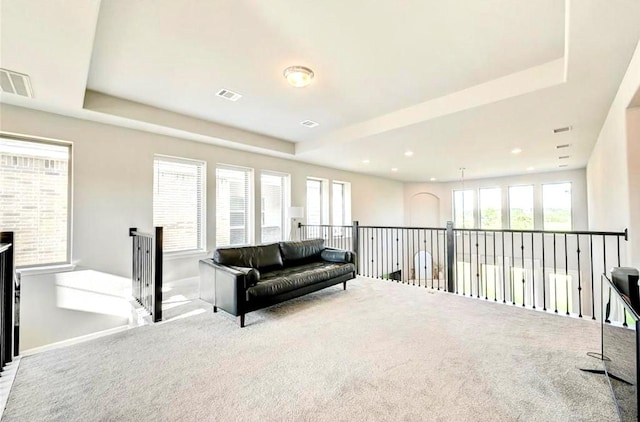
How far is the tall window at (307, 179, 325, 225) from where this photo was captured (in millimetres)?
7539

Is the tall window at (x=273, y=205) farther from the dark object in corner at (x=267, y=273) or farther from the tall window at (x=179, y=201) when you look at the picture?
the dark object in corner at (x=267, y=273)

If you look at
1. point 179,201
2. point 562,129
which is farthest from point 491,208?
point 179,201

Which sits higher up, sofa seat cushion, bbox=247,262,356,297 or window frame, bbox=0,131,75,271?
window frame, bbox=0,131,75,271

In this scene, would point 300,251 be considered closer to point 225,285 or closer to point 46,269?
point 225,285

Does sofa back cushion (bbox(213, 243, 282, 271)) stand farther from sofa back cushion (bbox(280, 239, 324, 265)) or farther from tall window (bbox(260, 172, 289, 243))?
tall window (bbox(260, 172, 289, 243))

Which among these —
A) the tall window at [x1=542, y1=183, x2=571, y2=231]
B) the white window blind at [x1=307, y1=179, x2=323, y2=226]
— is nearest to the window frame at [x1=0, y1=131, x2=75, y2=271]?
the white window blind at [x1=307, y1=179, x2=323, y2=226]

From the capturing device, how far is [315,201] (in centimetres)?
775

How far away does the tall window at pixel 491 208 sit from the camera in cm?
967

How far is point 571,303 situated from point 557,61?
9.00m

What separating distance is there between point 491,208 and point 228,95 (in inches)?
384

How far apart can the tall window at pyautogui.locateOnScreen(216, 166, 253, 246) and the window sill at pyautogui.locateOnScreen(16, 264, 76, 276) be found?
2210 millimetres

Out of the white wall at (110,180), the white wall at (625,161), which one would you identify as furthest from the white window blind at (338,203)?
the white wall at (625,161)

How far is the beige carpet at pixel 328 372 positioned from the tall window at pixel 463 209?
771 centimetres

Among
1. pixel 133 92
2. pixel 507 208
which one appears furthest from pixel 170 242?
pixel 507 208
